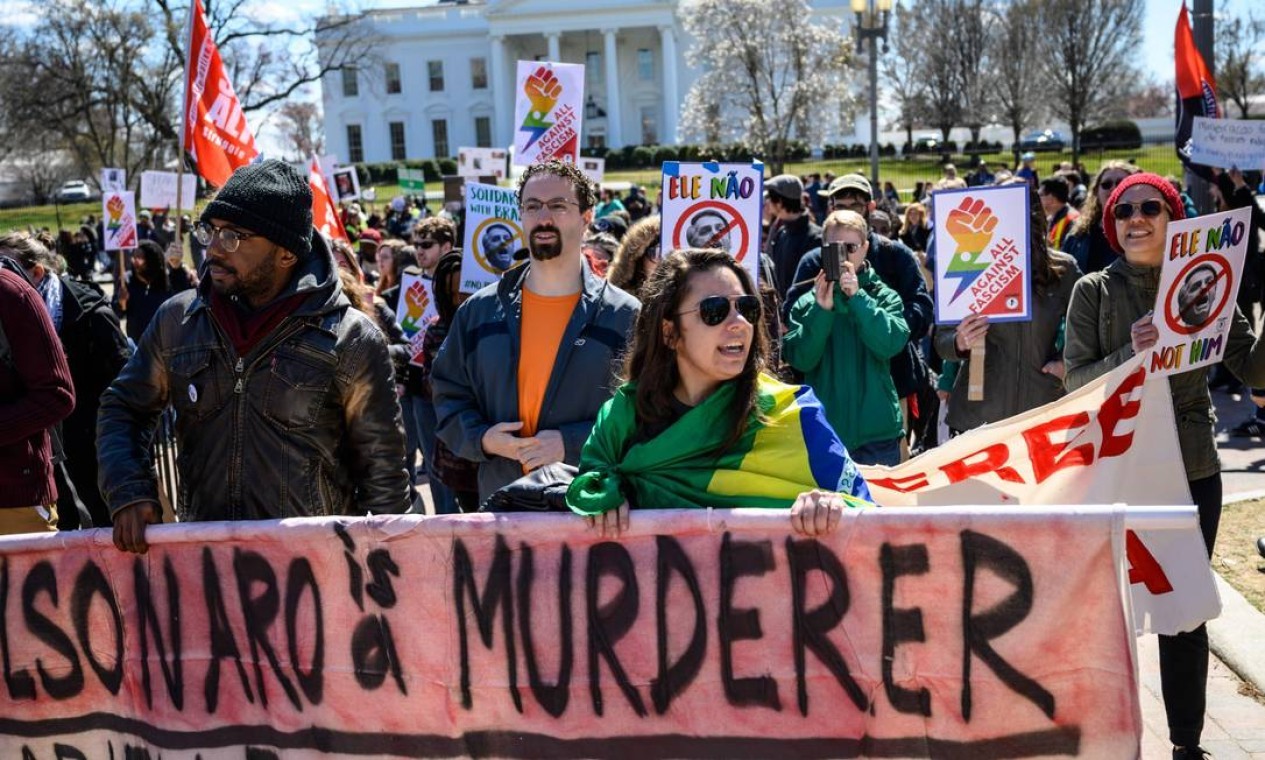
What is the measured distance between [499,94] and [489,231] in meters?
87.8

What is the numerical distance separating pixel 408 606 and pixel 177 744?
81cm

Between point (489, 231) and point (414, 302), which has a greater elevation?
point (489, 231)

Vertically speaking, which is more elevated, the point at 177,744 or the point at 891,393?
the point at 891,393

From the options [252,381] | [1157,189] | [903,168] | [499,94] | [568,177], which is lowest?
[903,168]

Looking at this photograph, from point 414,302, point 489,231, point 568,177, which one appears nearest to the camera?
point 568,177

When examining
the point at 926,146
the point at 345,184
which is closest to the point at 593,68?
the point at 926,146

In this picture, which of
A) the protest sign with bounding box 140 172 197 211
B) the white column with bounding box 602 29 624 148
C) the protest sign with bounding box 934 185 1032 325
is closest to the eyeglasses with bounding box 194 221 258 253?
the protest sign with bounding box 934 185 1032 325

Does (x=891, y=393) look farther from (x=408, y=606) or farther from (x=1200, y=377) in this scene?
(x=408, y=606)

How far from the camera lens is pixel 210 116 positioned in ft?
30.6

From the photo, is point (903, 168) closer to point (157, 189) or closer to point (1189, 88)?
point (157, 189)

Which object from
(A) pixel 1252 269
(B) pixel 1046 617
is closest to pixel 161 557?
(B) pixel 1046 617

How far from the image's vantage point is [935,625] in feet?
10.8

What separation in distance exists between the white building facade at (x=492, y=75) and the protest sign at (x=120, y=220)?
70282 millimetres

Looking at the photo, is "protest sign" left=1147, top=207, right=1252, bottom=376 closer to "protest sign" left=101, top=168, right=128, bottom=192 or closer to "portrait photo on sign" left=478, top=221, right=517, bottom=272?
"portrait photo on sign" left=478, top=221, right=517, bottom=272
